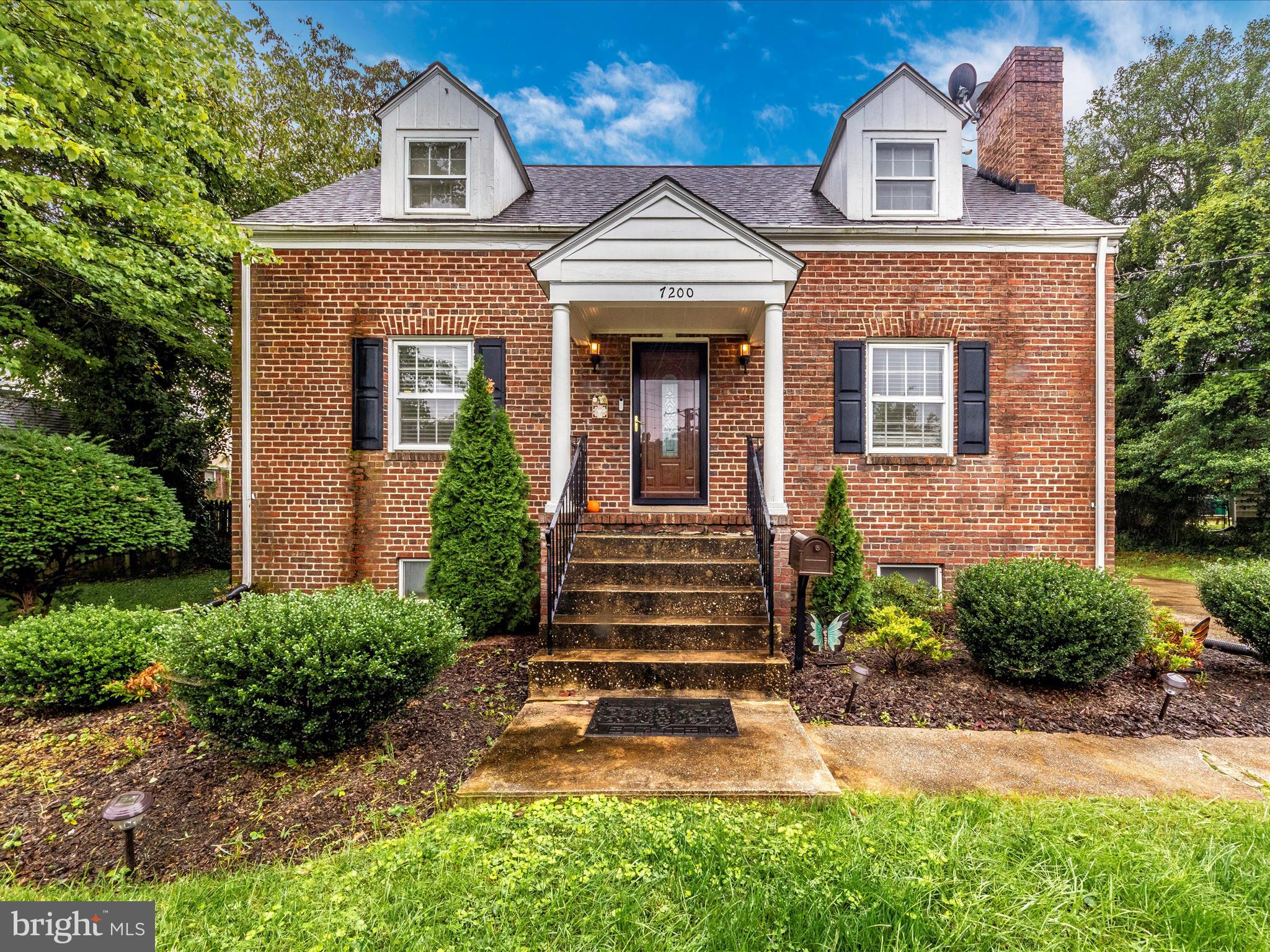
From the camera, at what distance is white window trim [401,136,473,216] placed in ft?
21.3

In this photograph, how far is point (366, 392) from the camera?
6.34 m

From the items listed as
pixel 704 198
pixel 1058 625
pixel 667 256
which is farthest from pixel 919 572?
pixel 704 198

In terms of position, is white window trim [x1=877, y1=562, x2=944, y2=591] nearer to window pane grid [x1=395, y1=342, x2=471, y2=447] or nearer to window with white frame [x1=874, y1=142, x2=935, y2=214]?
window with white frame [x1=874, y1=142, x2=935, y2=214]

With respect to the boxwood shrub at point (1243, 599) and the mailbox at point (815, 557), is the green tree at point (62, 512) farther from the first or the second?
the boxwood shrub at point (1243, 599)

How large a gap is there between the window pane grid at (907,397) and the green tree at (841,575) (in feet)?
4.85

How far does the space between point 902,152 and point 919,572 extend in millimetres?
5306

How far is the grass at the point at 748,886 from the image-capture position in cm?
174

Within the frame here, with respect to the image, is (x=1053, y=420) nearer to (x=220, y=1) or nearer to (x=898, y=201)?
(x=898, y=201)

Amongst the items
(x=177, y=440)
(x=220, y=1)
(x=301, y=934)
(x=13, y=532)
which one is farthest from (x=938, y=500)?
(x=177, y=440)

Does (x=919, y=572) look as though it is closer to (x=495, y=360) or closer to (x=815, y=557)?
(x=815, y=557)

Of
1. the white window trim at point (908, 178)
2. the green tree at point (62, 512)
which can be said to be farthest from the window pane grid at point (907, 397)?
the green tree at point (62, 512)

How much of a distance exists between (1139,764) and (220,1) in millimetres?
11829

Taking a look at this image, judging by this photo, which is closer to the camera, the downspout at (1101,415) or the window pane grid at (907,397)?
the downspout at (1101,415)

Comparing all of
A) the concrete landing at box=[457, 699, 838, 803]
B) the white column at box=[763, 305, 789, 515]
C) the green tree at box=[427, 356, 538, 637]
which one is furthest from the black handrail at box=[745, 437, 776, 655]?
the green tree at box=[427, 356, 538, 637]
